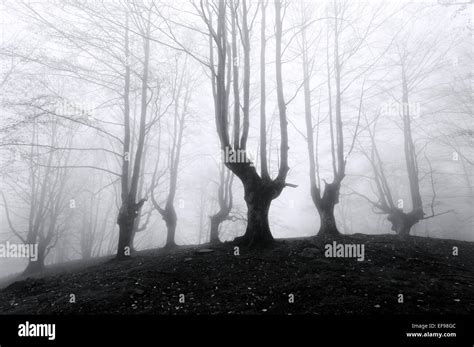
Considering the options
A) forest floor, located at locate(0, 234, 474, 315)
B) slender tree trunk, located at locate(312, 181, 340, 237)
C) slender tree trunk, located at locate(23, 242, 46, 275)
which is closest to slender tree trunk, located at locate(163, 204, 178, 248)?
Result: slender tree trunk, located at locate(23, 242, 46, 275)

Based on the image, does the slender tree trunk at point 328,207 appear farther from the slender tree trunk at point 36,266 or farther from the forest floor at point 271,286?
the slender tree trunk at point 36,266

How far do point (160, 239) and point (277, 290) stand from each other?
3694cm

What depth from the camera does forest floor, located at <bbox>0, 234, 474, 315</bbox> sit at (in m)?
4.62

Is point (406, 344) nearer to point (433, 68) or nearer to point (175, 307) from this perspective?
point (175, 307)

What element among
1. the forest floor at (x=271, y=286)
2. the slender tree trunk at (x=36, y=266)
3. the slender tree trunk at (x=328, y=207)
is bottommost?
the slender tree trunk at (x=36, y=266)

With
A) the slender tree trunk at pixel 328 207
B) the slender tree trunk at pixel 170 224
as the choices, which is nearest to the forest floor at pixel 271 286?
the slender tree trunk at pixel 328 207

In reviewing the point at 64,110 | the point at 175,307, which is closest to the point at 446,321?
the point at 175,307

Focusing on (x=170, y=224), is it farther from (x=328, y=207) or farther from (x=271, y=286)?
(x=271, y=286)

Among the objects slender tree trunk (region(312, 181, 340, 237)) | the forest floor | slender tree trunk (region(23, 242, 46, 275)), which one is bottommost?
slender tree trunk (region(23, 242, 46, 275))

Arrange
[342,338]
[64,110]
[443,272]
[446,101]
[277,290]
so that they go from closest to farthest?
[342,338], [277,290], [443,272], [64,110], [446,101]

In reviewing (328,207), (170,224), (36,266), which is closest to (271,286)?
(328,207)

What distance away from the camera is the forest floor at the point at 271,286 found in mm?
4625

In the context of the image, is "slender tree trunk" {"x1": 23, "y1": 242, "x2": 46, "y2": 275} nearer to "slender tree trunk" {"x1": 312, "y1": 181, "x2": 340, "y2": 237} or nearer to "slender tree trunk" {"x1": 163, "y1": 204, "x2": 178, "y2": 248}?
"slender tree trunk" {"x1": 163, "y1": 204, "x2": 178, "y2": 248}

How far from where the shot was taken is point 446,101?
742 inches
